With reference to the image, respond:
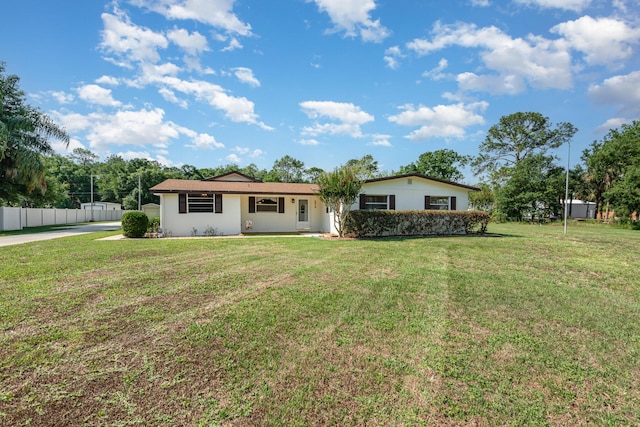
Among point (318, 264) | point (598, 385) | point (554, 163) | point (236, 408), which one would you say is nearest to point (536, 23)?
point (318, 264)

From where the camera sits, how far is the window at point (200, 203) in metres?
14.8

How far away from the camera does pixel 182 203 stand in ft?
48.6

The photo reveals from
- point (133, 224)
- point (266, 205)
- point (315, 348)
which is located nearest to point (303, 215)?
point (266, 205)

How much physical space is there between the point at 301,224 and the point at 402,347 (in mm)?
14508

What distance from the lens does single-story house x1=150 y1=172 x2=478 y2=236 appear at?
14.8m

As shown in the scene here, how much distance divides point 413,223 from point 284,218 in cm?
734

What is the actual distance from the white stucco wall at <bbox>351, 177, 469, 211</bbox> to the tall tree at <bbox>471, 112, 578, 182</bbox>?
24.0m

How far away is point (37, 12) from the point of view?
9750 millimetres

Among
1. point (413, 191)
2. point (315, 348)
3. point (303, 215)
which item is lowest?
point (315, 348)

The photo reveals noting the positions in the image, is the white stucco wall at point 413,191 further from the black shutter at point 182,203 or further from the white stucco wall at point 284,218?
the black shutter at point 182,203

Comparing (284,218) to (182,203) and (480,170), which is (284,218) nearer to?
(182,203)

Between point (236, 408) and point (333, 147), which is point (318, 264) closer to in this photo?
point (236, 408)

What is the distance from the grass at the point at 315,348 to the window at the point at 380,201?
9.43m

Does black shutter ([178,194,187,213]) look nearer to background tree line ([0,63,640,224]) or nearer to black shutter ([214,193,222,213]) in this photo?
black shutter ([214,193,222,213])
